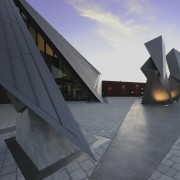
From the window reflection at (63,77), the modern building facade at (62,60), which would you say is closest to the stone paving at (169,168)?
the modern building facade at (62,60)

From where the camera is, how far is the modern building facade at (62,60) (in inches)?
749

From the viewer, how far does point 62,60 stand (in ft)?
68.5

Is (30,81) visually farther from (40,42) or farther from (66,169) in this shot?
(40,42)

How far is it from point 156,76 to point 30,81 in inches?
634

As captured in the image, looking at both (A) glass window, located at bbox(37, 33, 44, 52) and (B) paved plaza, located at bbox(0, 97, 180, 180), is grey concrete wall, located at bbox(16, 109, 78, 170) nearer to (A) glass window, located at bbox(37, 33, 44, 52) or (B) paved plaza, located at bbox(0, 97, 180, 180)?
(B) paved plaza, located at bbox(0, 97, 180, 180)

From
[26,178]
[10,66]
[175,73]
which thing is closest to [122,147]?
[26,178]

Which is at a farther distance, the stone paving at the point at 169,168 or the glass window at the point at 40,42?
the glass window at the point at 40,42

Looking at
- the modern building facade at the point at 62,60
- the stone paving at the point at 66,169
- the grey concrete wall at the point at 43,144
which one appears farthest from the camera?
the modern building facade at the point at 62,60

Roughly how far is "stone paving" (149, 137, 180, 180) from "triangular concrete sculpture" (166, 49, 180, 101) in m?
19.4

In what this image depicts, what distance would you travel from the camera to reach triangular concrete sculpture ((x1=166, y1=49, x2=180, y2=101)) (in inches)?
893

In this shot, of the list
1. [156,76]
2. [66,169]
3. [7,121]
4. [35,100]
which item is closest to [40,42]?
[156,76]

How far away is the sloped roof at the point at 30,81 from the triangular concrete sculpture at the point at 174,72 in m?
21.4

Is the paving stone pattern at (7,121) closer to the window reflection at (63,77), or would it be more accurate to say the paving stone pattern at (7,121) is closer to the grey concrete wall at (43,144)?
the grey concrete wall at (43,144)

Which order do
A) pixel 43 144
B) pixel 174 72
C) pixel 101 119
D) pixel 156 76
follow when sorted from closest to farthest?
pixel 43 144 < pixel 101 119 < pixel 156 76 < pixel 174 72
